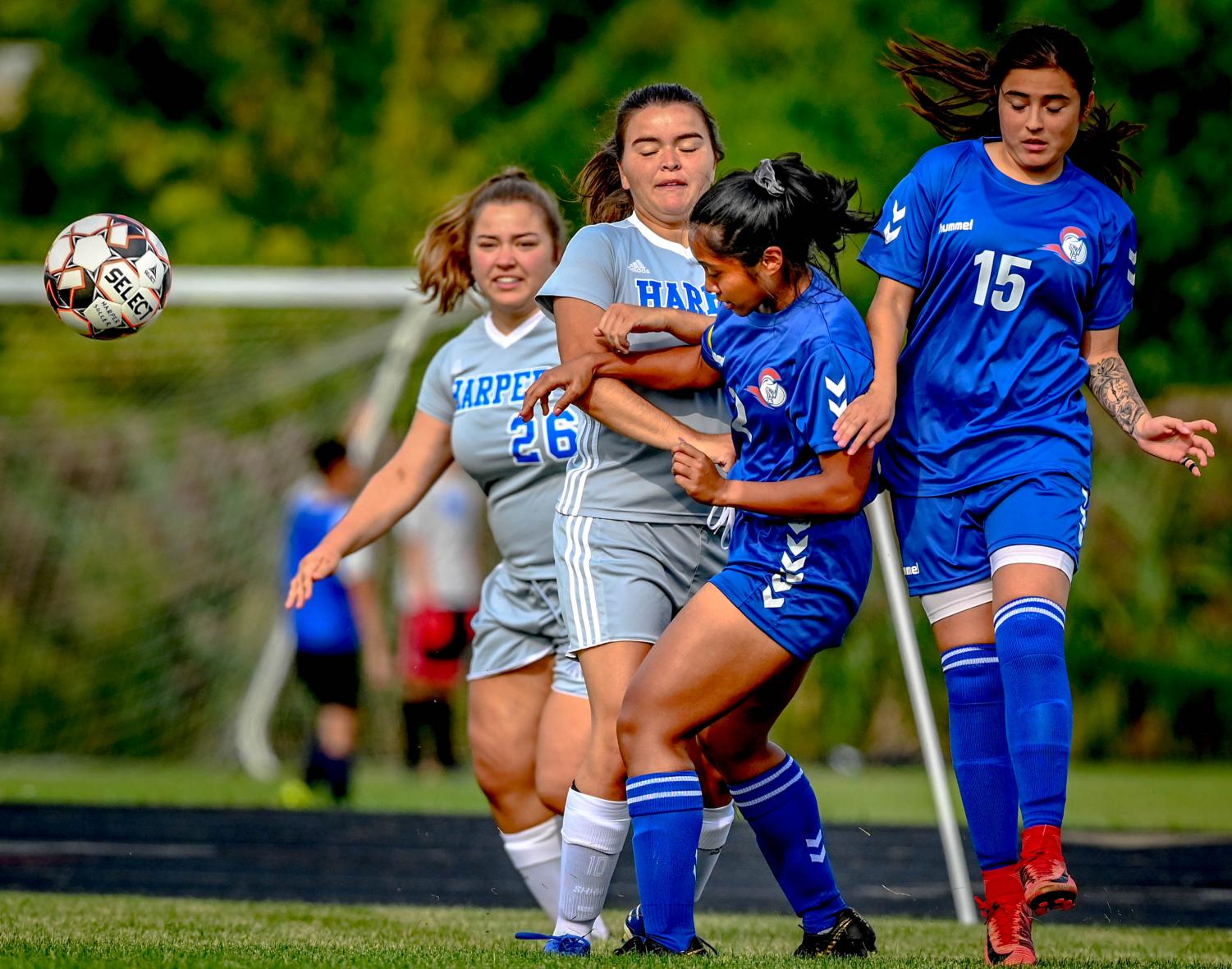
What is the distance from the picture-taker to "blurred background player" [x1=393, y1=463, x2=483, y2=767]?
14.2 m

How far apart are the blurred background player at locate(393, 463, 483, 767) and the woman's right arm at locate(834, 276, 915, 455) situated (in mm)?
9289

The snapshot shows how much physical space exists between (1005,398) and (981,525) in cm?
35

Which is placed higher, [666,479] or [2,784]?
[666,479]

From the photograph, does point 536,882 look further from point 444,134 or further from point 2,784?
point 444,134

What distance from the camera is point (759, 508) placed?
4.77 metres

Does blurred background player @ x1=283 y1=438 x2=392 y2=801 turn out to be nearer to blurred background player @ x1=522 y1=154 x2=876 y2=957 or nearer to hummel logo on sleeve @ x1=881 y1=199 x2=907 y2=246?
blurred background player @ x1=522 y1=154 x2=876 y2=957

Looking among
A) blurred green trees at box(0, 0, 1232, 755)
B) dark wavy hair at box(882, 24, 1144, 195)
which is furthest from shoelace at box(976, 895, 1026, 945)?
blurred green trees at box(0, 0, 1232, 755)

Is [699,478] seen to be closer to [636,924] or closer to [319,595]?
[636,924]

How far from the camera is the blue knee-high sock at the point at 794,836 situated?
5.20m

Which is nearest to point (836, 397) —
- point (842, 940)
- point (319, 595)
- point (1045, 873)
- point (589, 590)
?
point (589, 590)

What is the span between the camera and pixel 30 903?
6703 millimetres

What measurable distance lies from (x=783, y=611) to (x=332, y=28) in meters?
24.6

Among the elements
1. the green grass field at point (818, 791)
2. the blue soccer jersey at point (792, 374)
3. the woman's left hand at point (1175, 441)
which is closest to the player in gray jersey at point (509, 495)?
the blue soccer jersey at point (792, 374)

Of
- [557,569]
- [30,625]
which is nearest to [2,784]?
[30,625]
